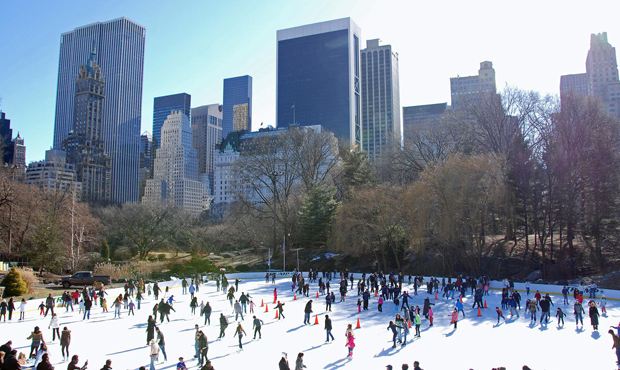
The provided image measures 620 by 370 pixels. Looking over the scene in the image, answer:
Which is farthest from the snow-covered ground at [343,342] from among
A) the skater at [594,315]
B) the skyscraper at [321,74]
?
the skyscraper at [321,74]

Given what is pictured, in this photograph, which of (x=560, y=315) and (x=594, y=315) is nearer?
(x=594, y=315)

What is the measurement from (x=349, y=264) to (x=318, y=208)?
705 centimetres

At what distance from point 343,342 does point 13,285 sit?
23771mm

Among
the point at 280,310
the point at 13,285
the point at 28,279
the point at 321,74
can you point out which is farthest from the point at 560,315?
the point at 321,74

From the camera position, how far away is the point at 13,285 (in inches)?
1270

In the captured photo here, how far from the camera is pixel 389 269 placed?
5088cm

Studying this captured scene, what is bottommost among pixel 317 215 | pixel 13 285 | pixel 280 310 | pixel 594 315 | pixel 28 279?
pixel 280 310

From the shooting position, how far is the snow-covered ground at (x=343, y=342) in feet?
53.2

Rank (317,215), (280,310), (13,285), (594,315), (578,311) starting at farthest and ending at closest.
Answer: (317,215) → (13,285) → (280,310) → (578,311) → (594,315)

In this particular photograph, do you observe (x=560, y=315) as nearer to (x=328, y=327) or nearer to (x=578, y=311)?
(x=578, y=311)

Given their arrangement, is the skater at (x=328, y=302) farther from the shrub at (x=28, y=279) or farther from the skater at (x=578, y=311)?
the shrub at (x=28, y=279)

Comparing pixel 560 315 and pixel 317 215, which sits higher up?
pixel 317 215

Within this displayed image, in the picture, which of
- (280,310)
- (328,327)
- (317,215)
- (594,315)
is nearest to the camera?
(328,327)

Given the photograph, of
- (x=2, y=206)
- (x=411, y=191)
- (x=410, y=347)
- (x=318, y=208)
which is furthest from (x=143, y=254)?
(x=410, y=347)
